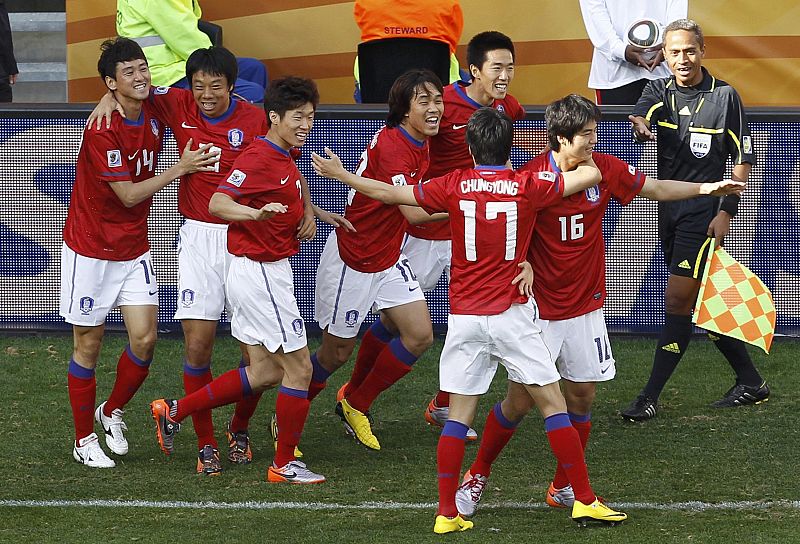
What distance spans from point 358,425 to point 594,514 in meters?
1.80

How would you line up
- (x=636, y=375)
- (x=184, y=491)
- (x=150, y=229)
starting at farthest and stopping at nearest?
(x=150, y=229), (x=636, y=375), (x=184, y=491)

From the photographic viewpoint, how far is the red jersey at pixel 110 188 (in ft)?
20.6

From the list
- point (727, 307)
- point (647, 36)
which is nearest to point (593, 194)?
point (727, 307)

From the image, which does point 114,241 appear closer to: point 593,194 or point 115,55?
point 115,55

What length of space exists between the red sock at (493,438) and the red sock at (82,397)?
2.00 metres

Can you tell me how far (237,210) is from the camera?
→ 5.75m

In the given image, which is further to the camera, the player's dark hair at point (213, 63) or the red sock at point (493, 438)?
the player's dark hair at point (213, 63)

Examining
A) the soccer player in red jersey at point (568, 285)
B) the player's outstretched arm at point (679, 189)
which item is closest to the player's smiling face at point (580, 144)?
the soccer player in red jersey at point (568, 285)

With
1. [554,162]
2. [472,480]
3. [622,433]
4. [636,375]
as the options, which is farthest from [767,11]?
[472,480]

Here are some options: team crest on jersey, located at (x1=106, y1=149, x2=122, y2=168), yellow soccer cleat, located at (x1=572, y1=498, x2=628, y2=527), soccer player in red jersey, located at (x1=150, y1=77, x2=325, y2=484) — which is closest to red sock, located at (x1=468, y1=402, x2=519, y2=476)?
yellow soccer cleat, located at (x1=572, y1=498, x2=628, y2=527)

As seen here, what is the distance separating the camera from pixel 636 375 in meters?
7.94

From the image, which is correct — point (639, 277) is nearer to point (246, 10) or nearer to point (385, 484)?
point (385, 484)

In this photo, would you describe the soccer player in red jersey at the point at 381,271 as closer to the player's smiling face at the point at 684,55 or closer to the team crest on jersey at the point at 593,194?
the team crest on jersey at the point at 593,194

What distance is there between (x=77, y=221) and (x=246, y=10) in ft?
14.6
